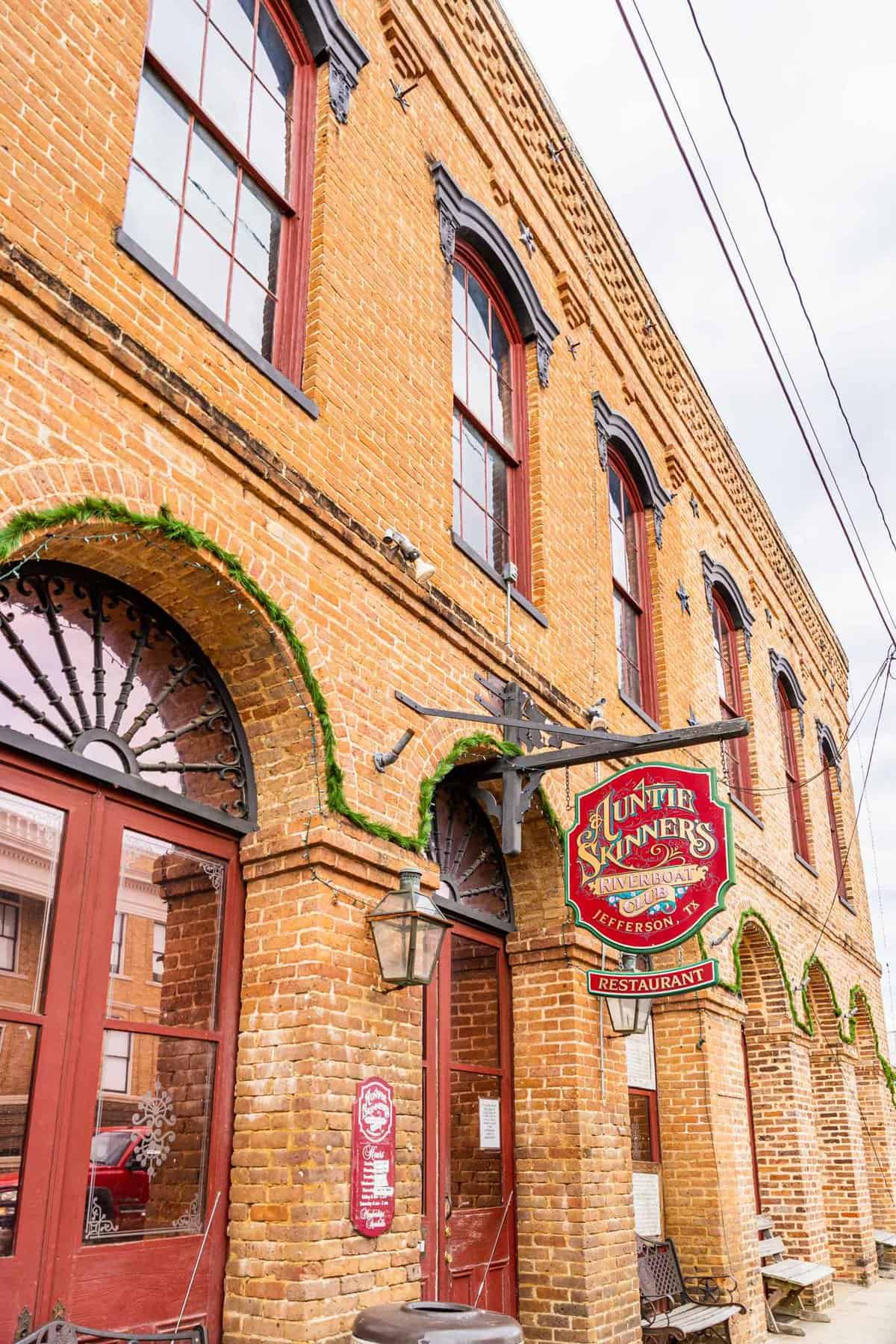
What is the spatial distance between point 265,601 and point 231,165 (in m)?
2.59

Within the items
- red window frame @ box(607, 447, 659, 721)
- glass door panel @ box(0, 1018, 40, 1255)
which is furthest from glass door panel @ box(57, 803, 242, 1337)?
red window frame @ box(607, 447, 659, 721)

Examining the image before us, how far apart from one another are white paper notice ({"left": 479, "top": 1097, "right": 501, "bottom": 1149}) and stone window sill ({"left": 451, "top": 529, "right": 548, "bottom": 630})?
10.8ft

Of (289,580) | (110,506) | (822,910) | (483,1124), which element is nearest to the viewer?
(110,506)

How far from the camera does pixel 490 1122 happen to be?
7508 mm

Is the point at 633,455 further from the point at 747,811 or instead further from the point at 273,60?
the point at 273,60

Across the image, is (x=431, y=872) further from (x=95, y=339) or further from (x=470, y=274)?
(x=470, y=274)

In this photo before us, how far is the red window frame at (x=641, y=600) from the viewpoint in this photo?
36.8 feet

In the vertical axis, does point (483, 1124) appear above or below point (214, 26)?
below

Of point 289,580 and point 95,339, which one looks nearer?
point 95,339

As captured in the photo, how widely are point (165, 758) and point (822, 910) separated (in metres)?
13.0

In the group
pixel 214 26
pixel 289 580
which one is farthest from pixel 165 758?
pixel 214 26

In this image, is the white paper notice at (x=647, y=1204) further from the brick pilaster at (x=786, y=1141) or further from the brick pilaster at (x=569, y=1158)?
the brick pilaster at (x=786, y=1141)

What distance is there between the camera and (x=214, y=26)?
6453mm

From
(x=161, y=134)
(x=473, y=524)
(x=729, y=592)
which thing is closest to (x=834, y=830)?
(x=729, y=592)
